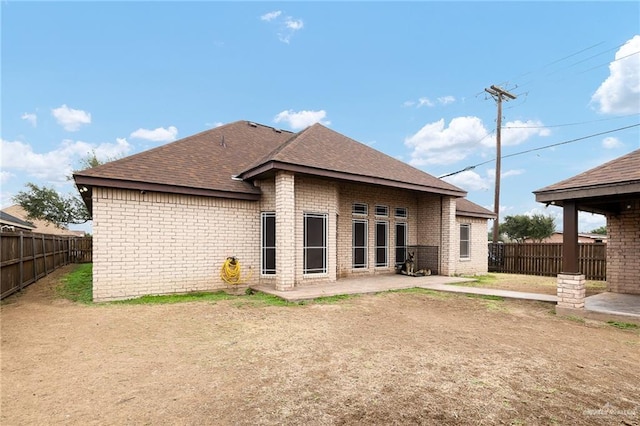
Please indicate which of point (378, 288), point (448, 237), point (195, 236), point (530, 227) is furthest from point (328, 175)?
point (530, 227)

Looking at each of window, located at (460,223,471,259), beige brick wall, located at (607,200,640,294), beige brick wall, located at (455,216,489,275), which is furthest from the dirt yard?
window, located at (460,223,471,259)

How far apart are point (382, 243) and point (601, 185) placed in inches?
295

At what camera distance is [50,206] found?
3428 cm

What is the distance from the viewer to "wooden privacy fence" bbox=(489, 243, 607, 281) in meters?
13.7

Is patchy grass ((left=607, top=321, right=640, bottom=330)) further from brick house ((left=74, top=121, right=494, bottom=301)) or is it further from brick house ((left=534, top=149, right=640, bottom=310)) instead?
brick house ((left=74, top=121, right=494, bottom=301))

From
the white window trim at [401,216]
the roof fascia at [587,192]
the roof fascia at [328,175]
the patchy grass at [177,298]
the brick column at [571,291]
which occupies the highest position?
the roof fascia at [328,175]

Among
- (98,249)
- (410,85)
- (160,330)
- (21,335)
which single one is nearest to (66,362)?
(160,330)

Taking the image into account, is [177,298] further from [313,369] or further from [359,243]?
[359,243]

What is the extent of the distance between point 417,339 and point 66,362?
4827 millimetres

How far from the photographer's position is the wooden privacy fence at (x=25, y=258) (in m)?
8.40

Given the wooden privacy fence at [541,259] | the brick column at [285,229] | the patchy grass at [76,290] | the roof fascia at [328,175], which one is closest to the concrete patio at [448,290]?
the brick column at [285,229]

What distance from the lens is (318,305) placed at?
7441mm

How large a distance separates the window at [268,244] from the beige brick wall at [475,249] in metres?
8.48

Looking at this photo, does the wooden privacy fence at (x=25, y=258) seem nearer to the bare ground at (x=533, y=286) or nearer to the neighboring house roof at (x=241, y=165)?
the neighboring house roof at (x=241, y=165)
